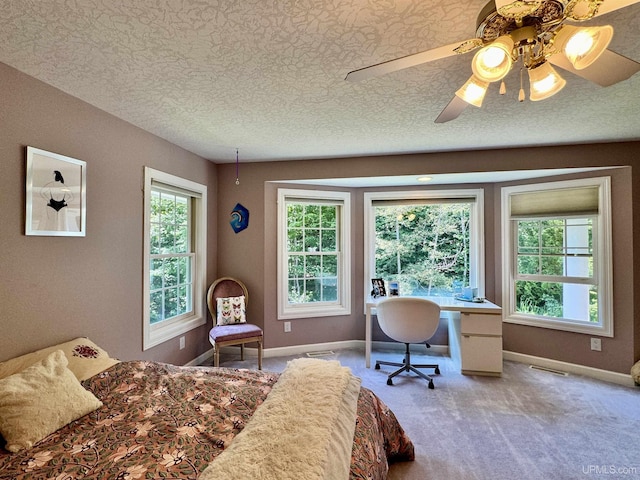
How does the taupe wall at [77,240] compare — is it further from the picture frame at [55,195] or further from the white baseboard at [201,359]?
the white baseboard at [201,359]

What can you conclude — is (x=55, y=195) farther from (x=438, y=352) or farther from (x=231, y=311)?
(x=438, y=352)

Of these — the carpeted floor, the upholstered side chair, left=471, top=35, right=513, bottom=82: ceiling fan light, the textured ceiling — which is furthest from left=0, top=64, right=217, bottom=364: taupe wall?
left=471, top=35, right=513, bottom=82: ceiling fan light

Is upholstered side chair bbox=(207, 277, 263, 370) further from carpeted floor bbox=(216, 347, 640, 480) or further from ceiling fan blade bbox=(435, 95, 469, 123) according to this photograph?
ceiling fan blade bbox=(435, 95, 469, 123)

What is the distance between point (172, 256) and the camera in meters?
3.31

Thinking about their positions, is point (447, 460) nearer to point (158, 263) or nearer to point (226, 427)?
point (226, 427)

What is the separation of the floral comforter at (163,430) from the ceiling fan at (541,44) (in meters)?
1.64

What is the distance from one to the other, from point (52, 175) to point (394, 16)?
7.21ft

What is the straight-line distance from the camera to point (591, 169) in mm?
3242

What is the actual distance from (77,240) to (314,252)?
255cm

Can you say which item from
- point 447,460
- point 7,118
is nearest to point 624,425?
point 447,460

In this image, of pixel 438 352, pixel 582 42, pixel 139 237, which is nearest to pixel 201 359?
pixel 139 237

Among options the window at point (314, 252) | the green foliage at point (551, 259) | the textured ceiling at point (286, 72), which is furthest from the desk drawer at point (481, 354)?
the textured ceiling at point (286, 72)

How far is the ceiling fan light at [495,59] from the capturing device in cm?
113

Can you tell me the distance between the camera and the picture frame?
190 cm
